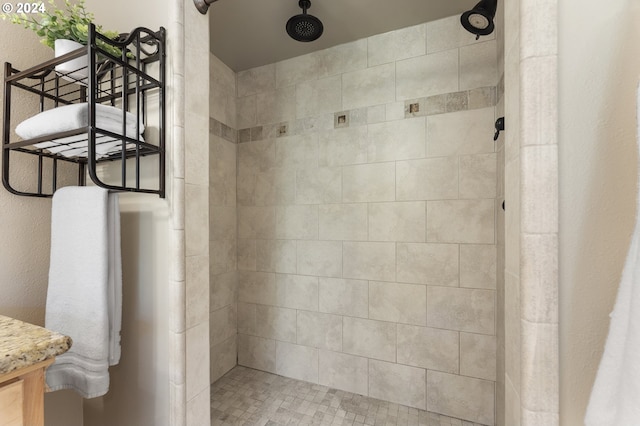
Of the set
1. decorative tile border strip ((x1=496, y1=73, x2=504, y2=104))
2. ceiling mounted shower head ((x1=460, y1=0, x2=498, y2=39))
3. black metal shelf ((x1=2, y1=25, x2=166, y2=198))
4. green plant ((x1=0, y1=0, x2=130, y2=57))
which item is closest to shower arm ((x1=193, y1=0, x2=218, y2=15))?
black metal shelf ((x1=2, y1=25, x2=166, y2=198))

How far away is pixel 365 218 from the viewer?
71.1 inches

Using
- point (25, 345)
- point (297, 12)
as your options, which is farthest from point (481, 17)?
point (25, 345)

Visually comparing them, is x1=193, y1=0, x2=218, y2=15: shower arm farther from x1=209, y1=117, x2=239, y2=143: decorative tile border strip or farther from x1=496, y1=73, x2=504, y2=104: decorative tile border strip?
x1=496, y1=73, x2=504, y2=104: decorative tile border strip

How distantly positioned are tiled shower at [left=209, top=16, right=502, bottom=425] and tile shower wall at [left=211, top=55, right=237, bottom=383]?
12mm

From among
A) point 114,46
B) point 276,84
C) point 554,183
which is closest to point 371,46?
point 276,84

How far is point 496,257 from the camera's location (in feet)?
4.91

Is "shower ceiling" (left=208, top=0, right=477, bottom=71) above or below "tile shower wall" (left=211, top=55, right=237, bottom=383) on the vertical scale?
above

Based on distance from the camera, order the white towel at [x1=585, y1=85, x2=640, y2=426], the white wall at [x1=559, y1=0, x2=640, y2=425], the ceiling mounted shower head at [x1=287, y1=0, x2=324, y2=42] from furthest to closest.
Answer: the ceiling mounted shower head at [x1=287, y1=0, x2=324, y2=42]
the white wall at [x1=559, y1=0, x2=640, y2=425]
the white towel at [x1=585, y1=85, x2=640, y2=426]

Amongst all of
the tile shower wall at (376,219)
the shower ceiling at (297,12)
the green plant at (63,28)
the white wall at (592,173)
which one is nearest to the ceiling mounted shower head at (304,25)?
the shower ceiling at (297,12)

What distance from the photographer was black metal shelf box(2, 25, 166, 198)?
0.81 metres

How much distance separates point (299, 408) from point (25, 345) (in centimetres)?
159

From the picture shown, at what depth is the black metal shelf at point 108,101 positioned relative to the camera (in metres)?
0.81

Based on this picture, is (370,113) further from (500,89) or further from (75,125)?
(75,125)

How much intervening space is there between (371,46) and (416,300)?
1.70 metres
